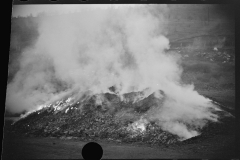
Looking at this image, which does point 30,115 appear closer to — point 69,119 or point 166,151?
point 69,119

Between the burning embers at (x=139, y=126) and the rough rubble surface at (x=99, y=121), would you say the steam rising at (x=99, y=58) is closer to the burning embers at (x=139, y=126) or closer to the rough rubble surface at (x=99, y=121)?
the rough rubble surface at (x=99, y=121)

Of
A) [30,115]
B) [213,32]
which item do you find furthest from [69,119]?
[213,32]

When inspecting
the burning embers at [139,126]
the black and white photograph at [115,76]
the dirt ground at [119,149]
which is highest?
the black and white photograph at [115,76]

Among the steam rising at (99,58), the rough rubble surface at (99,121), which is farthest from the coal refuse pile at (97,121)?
the steam rising at (99,58)

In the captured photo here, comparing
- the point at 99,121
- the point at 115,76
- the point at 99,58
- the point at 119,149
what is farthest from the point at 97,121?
the point at 99,58

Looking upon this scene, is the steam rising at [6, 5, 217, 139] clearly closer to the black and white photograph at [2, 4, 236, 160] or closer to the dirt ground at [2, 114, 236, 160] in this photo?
the black and white photograph at [2, 4, 236, 160]

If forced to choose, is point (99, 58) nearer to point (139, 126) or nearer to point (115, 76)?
point (115, 76)
